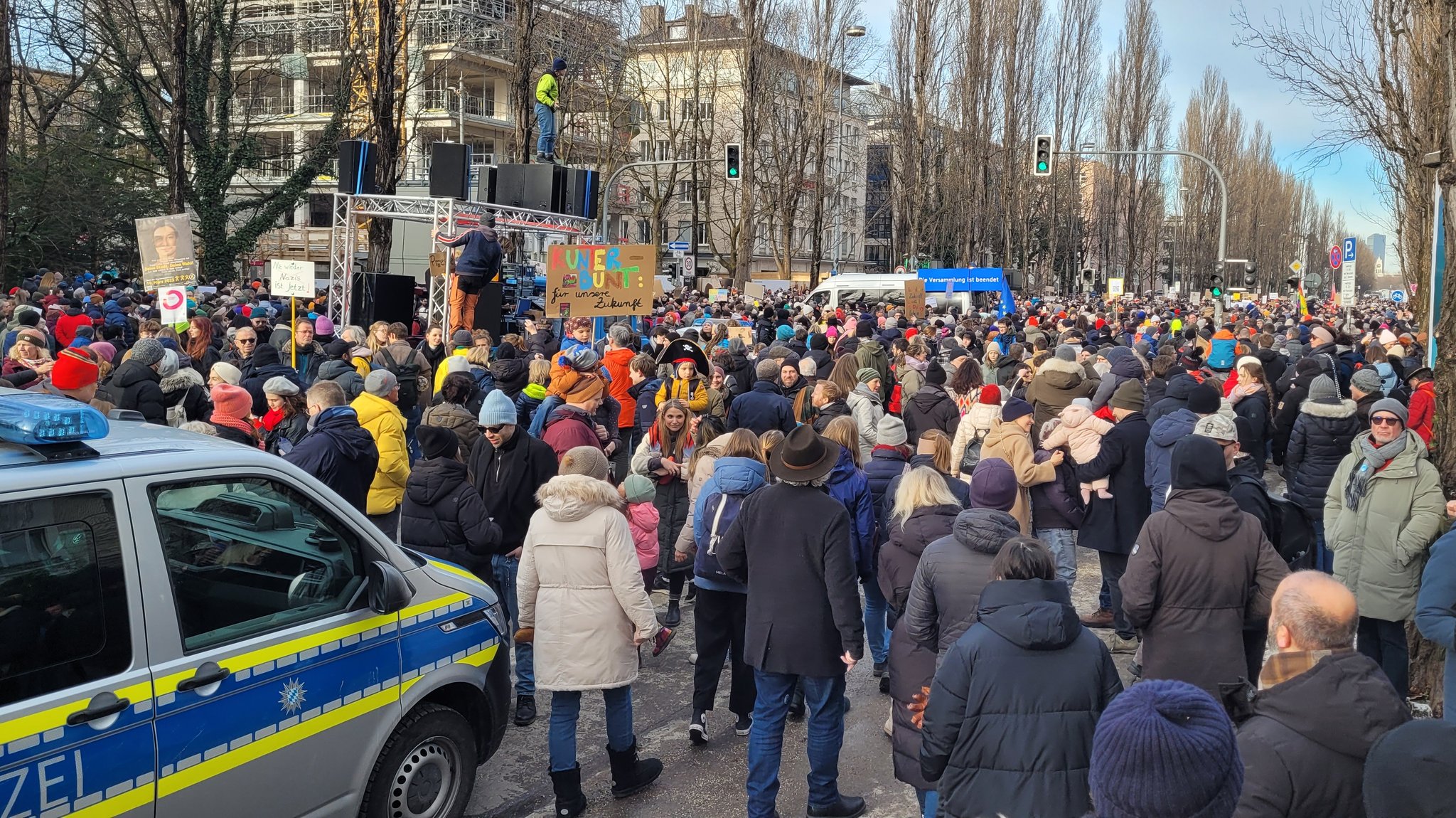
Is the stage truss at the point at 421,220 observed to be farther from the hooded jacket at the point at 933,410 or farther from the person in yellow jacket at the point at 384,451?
Answer: the hooded jacket at the point at 933,410

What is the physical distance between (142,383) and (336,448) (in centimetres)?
295

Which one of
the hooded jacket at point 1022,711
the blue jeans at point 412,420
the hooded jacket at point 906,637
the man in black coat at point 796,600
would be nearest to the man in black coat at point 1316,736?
the hooded jacket at point 1022,711

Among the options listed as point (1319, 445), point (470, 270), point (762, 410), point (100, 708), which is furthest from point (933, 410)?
point (470, 270)

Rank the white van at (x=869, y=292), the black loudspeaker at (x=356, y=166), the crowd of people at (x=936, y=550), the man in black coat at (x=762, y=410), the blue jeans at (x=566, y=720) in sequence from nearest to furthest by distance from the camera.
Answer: the crowd of people at (x=936, y=550) < the blue jeans at (x=566, y=720) < the man in black coat at (x=762, y=410) < the black loudspeaker at (x=356, y=166) < the white van at (x=869, y=292)

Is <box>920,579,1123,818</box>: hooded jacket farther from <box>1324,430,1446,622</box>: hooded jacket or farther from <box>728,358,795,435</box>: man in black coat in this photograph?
<box>728,358,795,435</box>: man in black coat

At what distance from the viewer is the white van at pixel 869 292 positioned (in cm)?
3088

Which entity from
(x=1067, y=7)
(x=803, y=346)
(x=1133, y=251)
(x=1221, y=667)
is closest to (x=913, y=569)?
(x=1221, y=667)

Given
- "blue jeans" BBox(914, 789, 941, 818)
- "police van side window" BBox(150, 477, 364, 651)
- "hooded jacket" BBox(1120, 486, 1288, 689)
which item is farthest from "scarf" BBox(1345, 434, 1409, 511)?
"police van side window" BBox(150, 477, 364, 651)

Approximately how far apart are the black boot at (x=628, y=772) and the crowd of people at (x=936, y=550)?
0.02 metres

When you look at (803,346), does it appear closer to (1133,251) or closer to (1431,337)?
(1431,337)

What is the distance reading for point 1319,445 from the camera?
8633 mm

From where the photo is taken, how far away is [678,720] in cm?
640

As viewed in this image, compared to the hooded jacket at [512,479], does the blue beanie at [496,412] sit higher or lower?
higher

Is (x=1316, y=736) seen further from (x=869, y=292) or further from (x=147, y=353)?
(x=869, y=292)
